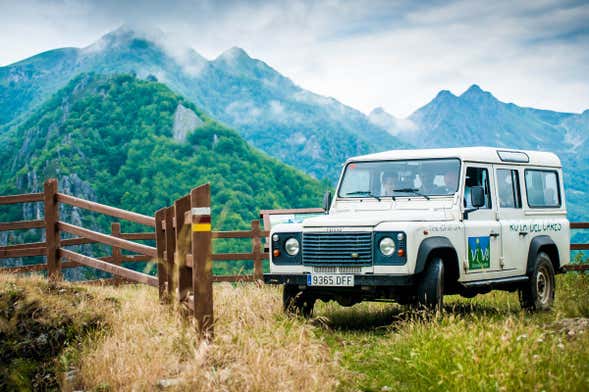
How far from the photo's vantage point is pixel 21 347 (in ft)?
21.8

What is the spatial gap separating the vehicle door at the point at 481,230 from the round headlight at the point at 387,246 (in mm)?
1220

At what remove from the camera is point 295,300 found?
899 cm

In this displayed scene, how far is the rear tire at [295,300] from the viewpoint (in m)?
8.88

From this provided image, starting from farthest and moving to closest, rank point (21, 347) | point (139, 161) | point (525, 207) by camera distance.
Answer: point (139, 161)
point (525, 207)
point (21, 347)

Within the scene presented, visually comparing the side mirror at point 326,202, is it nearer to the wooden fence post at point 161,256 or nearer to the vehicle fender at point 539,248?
the wooden fence post at point 161,256

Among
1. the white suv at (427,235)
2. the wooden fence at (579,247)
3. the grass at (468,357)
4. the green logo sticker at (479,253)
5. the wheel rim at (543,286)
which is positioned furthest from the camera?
the wooden fence at (579,247)

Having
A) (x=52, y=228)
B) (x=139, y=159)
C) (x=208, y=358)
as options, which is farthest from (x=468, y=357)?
(x=139, y=159)

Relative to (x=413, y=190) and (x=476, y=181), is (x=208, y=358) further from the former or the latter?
(x=476, y=181)

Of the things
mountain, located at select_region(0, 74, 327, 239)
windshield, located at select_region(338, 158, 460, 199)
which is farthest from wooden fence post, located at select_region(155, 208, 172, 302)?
mountain, located at select_region(0, 74, 327, 239)

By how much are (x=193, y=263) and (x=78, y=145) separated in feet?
378

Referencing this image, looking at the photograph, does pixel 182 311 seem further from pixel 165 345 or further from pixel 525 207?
pixel 525 207

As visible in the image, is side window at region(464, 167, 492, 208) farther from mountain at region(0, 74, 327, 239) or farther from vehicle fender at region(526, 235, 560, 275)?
mountain at region(0, 74, 327, 239)

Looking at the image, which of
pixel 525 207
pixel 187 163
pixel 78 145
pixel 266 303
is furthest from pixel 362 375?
pixel 78 145

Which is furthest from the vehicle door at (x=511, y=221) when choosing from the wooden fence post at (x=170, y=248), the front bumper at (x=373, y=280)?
the wooden fence post at (x=170, y=248)
